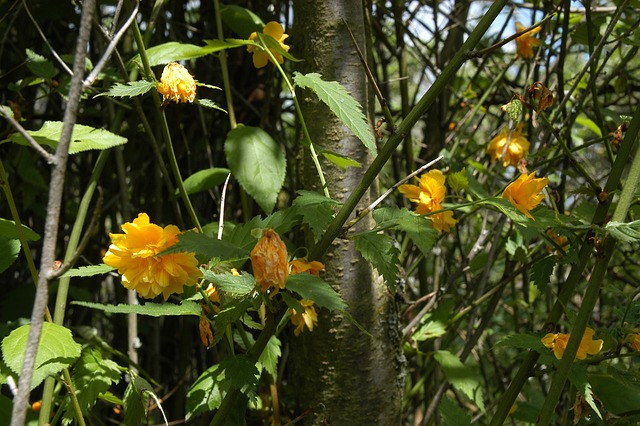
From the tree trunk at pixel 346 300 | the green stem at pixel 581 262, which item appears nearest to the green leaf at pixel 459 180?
the tree trunk at pixel 346 300

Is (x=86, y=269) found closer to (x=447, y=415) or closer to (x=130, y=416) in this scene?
(x=130, y=416)

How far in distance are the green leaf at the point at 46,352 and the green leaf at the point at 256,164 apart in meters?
0.42

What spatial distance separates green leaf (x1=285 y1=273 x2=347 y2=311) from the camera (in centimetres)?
77

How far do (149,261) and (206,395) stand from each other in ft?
0.98

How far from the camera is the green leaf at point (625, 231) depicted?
2.99 feet

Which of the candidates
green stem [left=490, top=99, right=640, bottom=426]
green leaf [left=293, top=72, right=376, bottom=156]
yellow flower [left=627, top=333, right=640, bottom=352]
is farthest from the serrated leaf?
green leaf [left=293, top=72, right=376, bottom=156]

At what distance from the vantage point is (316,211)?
3.09 feet

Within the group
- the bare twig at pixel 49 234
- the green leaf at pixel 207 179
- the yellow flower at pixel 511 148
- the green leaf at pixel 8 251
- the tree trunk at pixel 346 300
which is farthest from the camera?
the yellow flower at pixel 511 148

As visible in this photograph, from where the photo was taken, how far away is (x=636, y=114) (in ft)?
3.47

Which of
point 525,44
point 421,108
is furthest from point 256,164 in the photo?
point 525,44

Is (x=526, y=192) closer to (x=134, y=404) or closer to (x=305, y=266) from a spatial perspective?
(x=305, y=266)

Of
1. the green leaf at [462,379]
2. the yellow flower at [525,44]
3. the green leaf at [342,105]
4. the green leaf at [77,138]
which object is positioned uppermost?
the yellow flower at [525,44]

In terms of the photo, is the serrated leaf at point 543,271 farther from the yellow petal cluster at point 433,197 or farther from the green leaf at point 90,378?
the green leaf at point 90,378

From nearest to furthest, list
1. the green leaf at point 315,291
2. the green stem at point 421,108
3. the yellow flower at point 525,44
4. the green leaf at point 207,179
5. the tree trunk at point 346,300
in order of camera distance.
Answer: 1. the green leaf at point 315,291
2. the green stem at point 421,108
3. the tree trunk at point 346,300
4. the green leaf at point 207,179
5. the yellow flower at point 525,44
